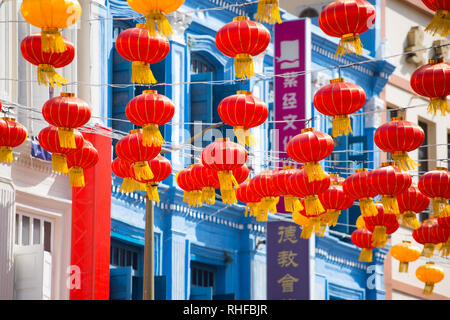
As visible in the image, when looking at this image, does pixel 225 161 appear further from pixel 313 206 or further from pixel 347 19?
pixel 347 19

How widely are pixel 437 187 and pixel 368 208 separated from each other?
1470 millimetres

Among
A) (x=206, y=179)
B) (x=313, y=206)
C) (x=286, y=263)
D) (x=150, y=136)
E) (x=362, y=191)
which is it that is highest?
(x=150, y=136)

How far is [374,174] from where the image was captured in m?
19.2

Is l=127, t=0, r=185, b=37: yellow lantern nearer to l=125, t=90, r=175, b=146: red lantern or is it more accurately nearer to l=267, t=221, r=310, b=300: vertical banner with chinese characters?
l=125, t=90, r=175, b=146: red lantern

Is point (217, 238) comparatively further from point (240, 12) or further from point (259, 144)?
point (240, 12)

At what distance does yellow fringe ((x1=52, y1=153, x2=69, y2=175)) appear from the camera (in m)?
17.7

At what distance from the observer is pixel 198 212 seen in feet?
87.8

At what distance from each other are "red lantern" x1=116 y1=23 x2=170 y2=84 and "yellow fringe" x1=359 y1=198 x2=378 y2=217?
4.64m

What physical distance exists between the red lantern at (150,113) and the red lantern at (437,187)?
16.4 ft

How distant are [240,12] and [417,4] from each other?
10.8m

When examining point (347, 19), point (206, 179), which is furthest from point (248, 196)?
point (347, 19)

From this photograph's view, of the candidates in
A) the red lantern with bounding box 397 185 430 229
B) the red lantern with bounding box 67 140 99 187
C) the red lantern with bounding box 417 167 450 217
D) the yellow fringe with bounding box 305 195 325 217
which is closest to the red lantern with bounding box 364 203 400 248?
the red lantern with bounding box 397 185 430 229

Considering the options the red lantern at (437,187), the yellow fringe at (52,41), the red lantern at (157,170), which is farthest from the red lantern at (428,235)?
the yellow fringe at (52,41)

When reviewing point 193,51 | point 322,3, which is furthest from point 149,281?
point 322,3
